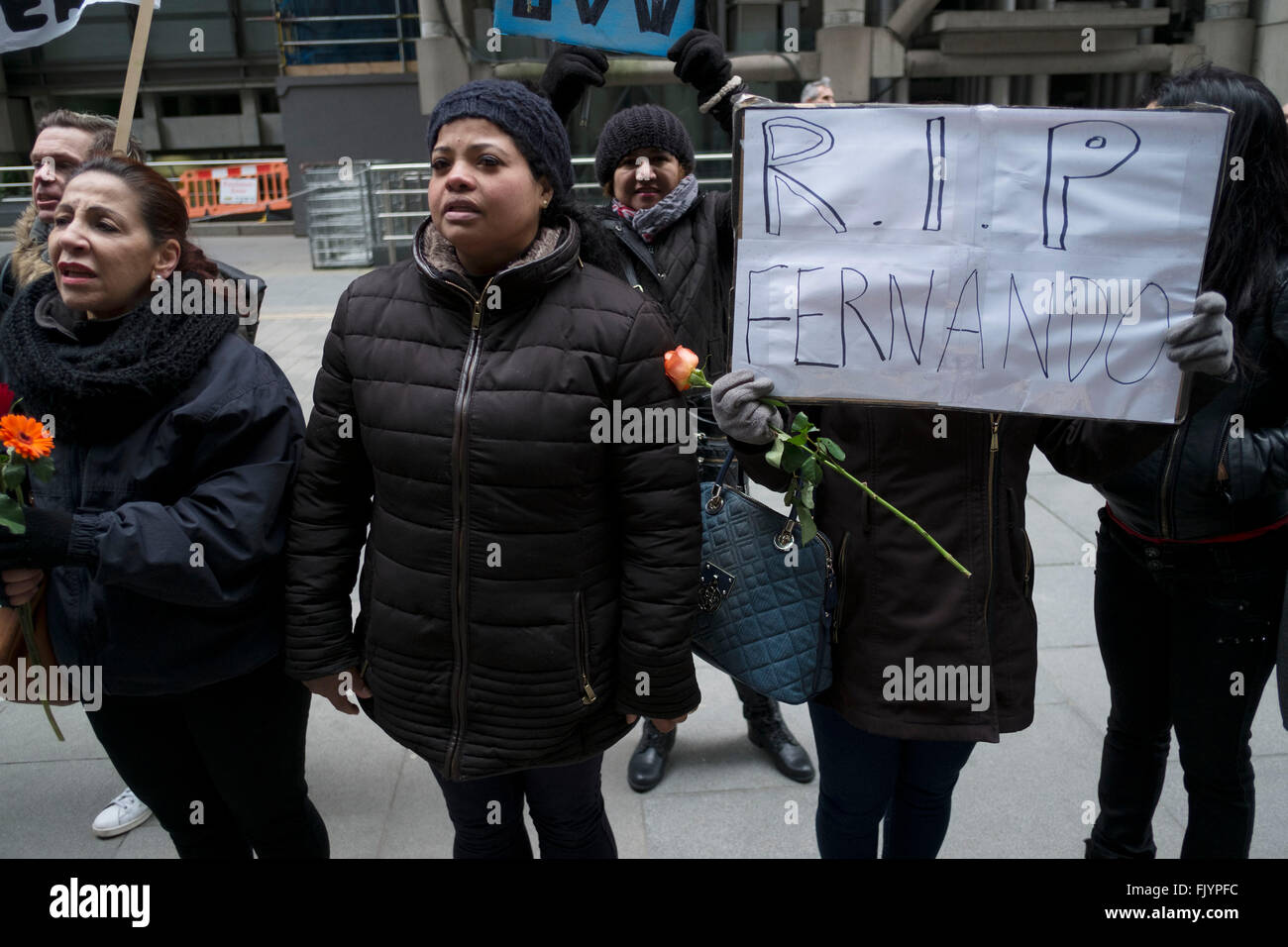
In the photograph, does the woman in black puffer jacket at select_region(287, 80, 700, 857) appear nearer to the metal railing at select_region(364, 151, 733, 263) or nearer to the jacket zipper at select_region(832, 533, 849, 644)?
the jacket zipper at select_region(832, 533, 849, 644)

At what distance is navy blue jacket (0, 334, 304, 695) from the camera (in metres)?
2.04

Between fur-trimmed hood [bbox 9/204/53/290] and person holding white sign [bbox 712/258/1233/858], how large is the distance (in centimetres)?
214

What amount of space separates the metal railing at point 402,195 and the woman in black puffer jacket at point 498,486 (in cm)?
1075

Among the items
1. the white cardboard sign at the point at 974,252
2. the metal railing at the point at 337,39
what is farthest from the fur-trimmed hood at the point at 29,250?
the metal railing at the point at 337,39

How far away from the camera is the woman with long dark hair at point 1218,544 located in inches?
82.0

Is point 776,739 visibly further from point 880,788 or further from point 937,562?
point 937,562

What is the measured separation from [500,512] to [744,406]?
500 millimetres

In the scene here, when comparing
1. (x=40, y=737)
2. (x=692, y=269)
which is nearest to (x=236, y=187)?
(x=40, y=737)

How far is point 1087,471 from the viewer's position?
2111 millimetres

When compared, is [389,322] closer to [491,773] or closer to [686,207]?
[491,773]

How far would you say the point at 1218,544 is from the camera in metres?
2.20

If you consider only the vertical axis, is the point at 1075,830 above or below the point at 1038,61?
below
